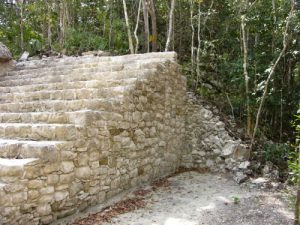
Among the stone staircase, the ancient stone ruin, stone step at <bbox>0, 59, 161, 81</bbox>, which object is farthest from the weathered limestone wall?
stone step at <bbox>0, 59, 161, 81</bbox>

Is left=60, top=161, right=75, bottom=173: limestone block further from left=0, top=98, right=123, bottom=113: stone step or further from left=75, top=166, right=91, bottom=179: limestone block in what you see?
left=0, top=98, right=123, bottom=113: stone step

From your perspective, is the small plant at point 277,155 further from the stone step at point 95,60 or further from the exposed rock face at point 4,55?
the exposed rock face at point 4,55

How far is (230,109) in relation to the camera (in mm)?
7723

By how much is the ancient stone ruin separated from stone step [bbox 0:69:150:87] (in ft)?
0.06

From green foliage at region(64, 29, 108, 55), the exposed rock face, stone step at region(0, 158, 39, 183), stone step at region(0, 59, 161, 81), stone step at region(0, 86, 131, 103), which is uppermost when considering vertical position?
green foliage at region(64, 29, 108, 55)

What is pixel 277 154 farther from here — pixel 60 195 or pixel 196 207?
pixel 60 195

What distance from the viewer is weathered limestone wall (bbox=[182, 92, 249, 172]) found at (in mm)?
6594

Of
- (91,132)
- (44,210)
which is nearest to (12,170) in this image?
(44,210)

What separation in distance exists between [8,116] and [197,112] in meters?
4.05

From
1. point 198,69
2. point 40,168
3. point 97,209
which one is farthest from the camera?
point 198,69

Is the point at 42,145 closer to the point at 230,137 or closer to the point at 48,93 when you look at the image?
the point at 48,93

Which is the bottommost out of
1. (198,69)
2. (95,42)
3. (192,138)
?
(192,138)

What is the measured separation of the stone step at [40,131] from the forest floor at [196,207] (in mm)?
1032

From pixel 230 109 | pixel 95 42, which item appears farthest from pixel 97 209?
pixel 95 42
